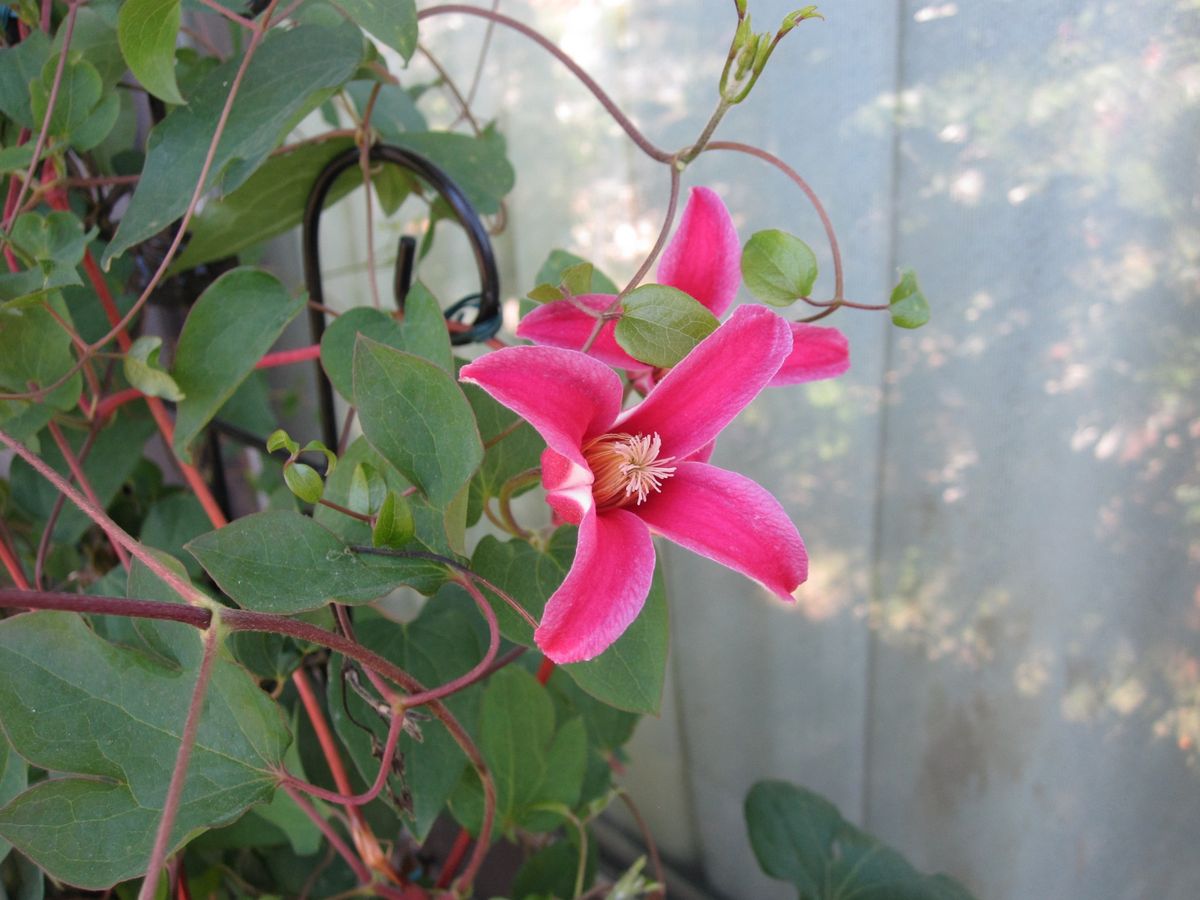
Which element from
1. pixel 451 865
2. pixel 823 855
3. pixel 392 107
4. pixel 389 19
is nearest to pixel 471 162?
pixel 392 107

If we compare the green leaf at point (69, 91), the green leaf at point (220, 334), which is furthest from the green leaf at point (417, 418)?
the green leaf at point (69, 91)

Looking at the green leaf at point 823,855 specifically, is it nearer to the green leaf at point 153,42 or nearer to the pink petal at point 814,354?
the pink petal at point 814,354

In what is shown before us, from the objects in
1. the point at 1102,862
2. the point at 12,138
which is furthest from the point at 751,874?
the point at 12,138

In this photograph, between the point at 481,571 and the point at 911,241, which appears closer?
the point at 481,571

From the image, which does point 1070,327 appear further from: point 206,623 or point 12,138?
point 12,138

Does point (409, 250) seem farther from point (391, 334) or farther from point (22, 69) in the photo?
point (22, 69)

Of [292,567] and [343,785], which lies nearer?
[292,567]
